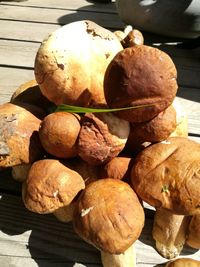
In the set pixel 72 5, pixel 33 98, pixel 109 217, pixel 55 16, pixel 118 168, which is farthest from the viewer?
pixel 72 5

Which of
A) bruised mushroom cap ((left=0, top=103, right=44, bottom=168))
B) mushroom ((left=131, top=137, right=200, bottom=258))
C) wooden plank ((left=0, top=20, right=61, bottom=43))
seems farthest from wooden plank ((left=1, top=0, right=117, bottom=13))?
mushroom ((left=131, top=137, right=200, bottom=258))

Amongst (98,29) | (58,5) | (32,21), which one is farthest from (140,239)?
(58,5)

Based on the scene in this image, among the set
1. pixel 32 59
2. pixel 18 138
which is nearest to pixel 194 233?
pixel 18 138

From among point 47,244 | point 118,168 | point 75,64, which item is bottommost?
point 47,244

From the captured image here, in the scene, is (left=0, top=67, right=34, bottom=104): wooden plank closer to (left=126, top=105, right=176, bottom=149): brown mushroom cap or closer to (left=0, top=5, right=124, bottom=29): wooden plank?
(left=0, top=5, right=124, bottom=29): wooden plank

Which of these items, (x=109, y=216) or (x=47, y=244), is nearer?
(x=109, y=216)

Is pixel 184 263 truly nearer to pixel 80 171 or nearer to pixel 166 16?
pixel 80 171

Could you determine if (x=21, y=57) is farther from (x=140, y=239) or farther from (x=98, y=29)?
(x=140, y=239)
